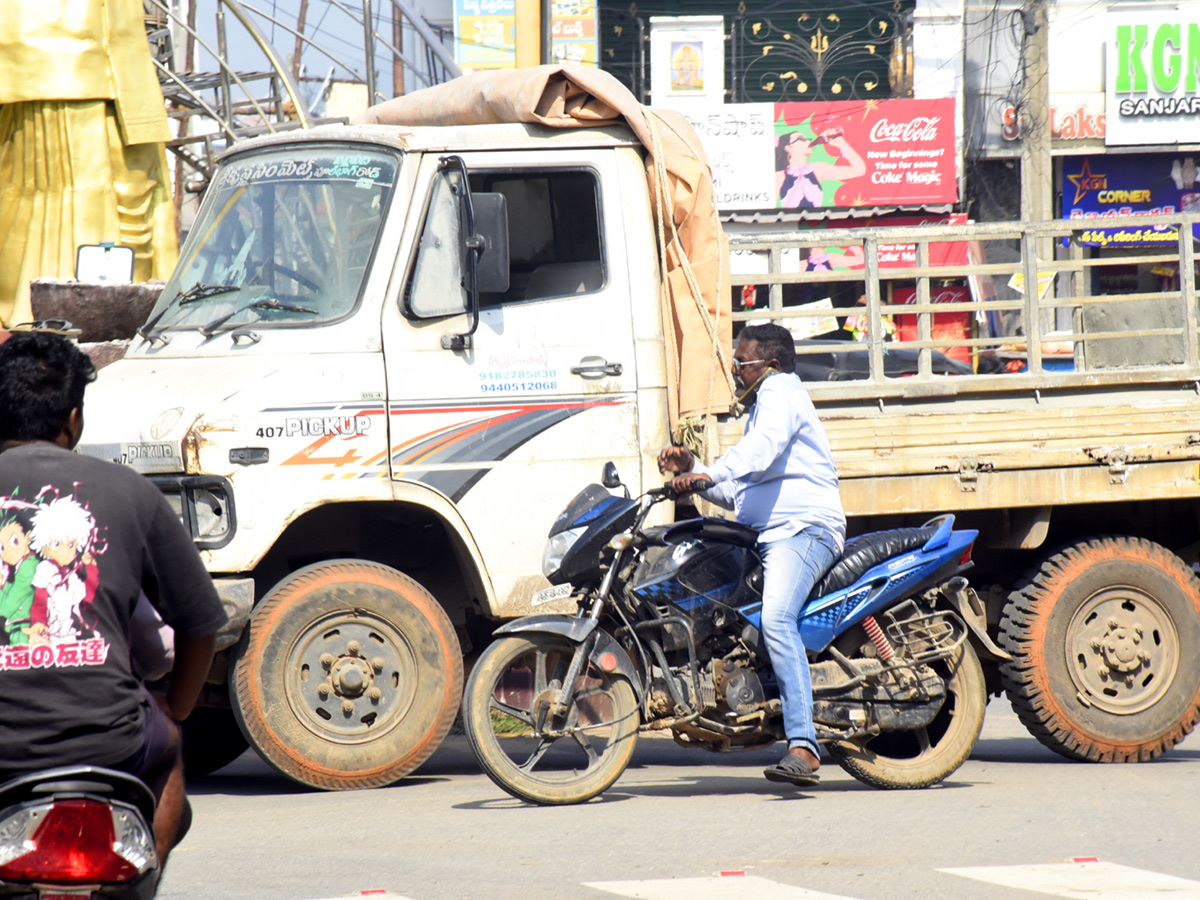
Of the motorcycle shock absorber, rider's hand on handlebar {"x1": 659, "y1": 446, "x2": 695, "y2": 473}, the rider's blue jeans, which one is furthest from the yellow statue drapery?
the motorcycle shock absorber

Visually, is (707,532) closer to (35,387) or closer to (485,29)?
(35,387)

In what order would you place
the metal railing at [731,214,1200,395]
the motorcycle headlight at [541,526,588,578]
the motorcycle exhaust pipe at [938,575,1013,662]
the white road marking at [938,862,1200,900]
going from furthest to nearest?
the metal railing at [731,214,1200,395] → the motorcycle exhaust pipe at [938,575,1013,662] → the motorcycle headlight at [541,526,588,578] → the white road marking at [938,862,1200,900]

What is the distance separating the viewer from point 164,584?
9.71 feet

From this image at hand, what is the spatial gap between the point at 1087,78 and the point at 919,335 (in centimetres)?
1689

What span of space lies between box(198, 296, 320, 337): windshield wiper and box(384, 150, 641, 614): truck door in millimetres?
365

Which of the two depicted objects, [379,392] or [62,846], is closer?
[62,846]

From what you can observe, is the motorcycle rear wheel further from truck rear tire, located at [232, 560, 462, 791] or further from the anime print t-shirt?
the anime print t-shirt

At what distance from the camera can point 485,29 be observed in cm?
2378

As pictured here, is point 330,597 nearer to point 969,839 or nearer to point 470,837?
point 470,837

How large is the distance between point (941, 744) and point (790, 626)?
96 centimetres

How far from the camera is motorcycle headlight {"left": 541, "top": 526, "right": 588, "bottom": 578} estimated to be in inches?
231

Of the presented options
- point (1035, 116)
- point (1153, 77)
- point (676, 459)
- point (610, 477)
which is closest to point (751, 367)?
point (676, 459)

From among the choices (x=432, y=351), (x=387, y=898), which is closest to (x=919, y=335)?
(x=432, y=351)

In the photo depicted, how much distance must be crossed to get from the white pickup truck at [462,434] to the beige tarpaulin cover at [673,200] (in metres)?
0.08
